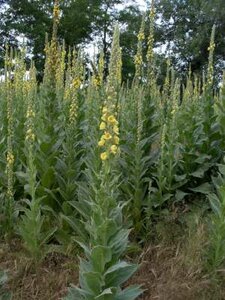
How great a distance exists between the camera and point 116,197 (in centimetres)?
383

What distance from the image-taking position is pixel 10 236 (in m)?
4.90

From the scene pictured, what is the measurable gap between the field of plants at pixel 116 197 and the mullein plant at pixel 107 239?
1 cm

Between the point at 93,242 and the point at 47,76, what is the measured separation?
221 cm

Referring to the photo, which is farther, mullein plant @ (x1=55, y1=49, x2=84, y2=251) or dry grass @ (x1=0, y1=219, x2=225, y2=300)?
mullein plant @ (x1=55, y1=49, x2=84, y2=251)

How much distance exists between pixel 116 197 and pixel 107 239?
51 cm

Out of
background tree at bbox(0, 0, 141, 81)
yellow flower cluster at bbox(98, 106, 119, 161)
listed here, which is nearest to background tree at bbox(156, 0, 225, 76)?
background tree at bbox(0, 0, 141, 81)

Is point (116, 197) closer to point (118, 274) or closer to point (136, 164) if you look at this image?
point (118, 274)

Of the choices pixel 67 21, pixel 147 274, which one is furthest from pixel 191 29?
pixel 147 274

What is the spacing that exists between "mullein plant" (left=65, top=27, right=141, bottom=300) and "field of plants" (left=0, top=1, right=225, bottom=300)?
1 cm

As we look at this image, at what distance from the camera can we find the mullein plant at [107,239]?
3123 mm

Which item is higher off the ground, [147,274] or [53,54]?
[53,54]

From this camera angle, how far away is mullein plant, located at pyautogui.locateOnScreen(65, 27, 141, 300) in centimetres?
312

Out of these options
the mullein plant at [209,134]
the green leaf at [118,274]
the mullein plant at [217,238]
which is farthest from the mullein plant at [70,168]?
the mullein plant at [209,134]

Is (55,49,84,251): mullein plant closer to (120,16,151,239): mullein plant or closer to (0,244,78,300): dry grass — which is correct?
(0,244,78,300): dry grass
